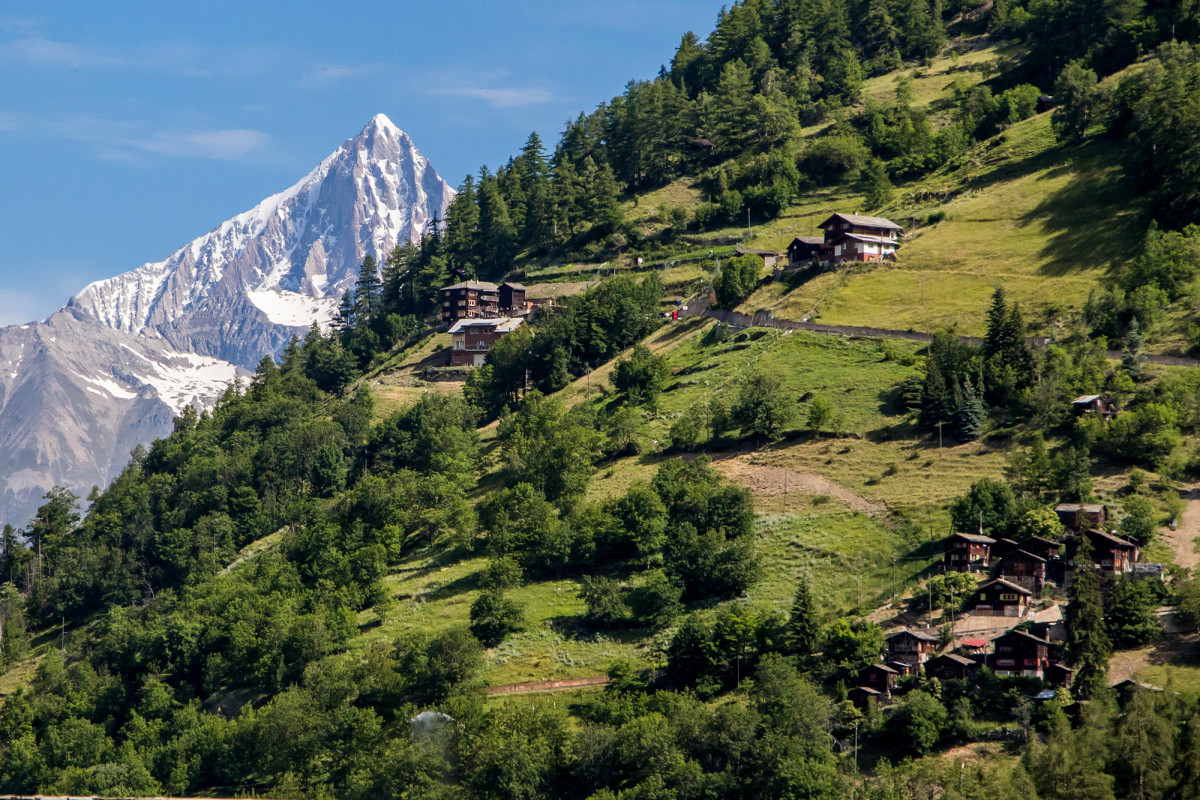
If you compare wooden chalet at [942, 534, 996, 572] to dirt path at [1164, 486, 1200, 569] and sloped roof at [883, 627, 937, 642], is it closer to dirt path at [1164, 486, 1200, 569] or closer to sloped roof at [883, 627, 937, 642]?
sloped roof at [883, 627, 937, 642]

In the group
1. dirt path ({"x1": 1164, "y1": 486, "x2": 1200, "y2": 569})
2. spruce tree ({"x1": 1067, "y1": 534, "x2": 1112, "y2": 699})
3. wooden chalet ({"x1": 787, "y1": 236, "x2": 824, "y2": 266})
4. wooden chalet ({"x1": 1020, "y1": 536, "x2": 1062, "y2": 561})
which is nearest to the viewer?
spruce tree ({"x1": 1067, "y1": 534, "x2": 1112, "y2": 699})

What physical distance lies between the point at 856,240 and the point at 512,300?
4470 cm

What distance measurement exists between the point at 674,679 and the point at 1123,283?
5545 cm

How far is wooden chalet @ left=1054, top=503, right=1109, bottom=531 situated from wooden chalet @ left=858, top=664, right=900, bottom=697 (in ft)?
54.2

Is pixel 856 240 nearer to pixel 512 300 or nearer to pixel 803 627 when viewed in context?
pixel 512 300

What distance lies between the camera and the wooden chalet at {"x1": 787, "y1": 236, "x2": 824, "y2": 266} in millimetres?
124375

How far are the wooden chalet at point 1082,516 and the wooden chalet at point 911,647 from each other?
13.1m

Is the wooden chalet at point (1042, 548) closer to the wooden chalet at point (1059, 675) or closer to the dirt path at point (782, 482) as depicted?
the wooden chalet at point (1059, 675)

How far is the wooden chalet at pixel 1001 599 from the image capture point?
232 ft

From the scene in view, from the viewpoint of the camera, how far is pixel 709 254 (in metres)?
143

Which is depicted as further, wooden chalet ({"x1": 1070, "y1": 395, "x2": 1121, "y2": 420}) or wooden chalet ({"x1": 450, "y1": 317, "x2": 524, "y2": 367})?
wooden chalet ({"x1": 450, "y1": 317, "x2": 524, "y2": 367})

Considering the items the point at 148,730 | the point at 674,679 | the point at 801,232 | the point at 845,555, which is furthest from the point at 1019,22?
the point at 148,730

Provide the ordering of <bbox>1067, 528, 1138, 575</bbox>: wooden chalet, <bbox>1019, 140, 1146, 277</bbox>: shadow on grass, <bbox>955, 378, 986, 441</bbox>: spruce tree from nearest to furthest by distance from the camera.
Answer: <bbox>1067, 528, 1138, 575</bbox>: wooden chalet < <bbox>955, 378, 986, 441</bbox>: spruce tree < <bbox>1019, 140, 1146, 277</bbox>: shadow on grass

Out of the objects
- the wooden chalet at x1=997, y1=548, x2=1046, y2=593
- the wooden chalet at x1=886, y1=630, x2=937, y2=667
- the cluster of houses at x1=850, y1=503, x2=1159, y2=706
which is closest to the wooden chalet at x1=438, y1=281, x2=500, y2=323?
the cluster of houses at x1=850, y1=503, x2=1159, y2=706
